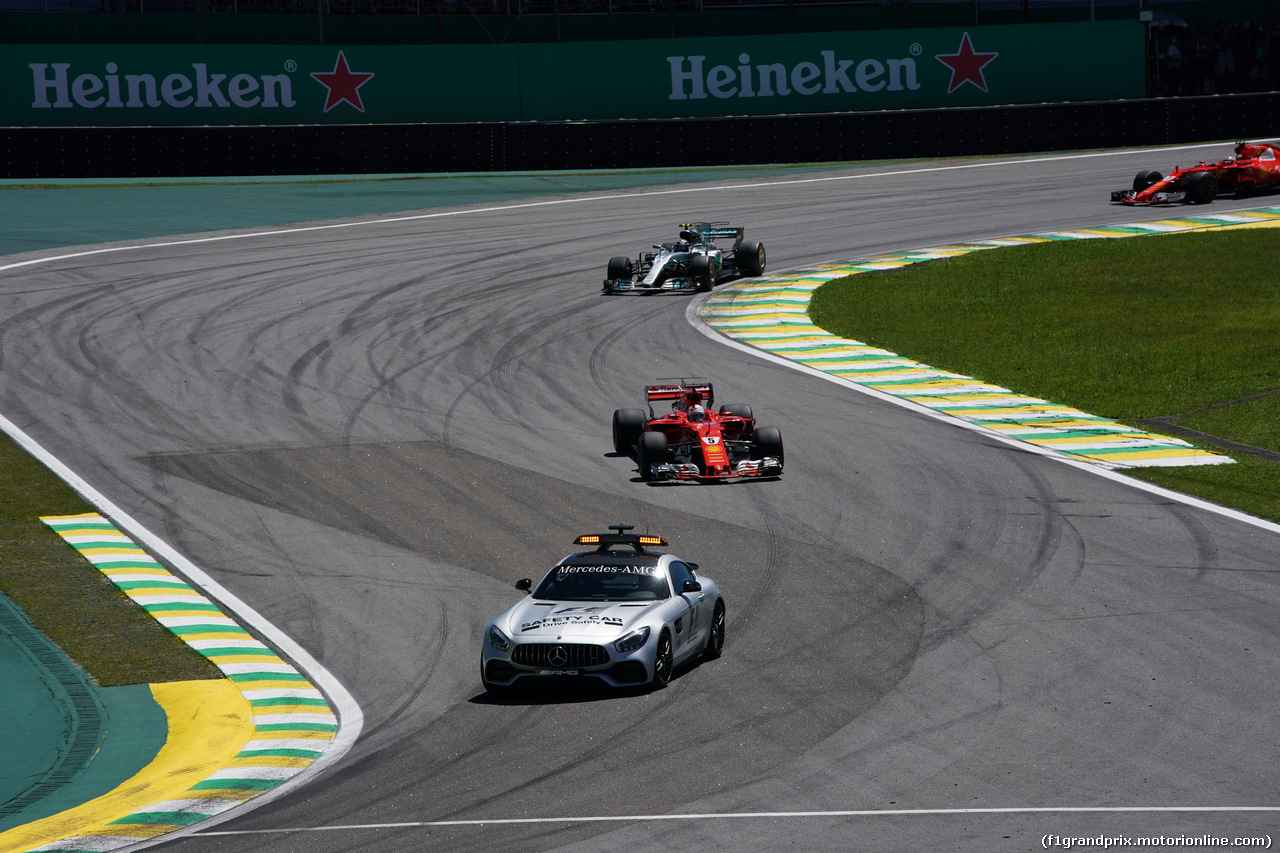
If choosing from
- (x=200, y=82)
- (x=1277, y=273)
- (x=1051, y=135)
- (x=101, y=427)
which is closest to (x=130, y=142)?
(x=200, y=82)

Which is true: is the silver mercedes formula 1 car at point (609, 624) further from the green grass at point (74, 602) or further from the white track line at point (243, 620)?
the green grass at point (74, 602)

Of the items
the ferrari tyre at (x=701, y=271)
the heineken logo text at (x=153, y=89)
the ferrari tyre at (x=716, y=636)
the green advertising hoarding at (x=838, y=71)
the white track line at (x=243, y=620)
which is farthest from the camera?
the green advertising hoarding at (x=838, y=71)

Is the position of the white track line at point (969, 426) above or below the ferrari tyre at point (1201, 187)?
below

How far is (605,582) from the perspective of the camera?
15.5 m

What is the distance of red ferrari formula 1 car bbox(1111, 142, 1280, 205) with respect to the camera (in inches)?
1610

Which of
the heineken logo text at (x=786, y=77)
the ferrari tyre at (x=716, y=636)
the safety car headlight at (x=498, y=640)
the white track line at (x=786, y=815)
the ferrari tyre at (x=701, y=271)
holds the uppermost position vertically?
the heineken logo text at (x=786, y=77)

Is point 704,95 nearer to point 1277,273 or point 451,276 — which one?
point 451,276

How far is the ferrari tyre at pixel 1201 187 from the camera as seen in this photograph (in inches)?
1633

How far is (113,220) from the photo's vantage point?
139ft

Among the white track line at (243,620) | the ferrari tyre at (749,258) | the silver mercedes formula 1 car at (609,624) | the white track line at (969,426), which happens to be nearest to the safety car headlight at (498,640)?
the silver mercedes formula 1 car at (609,624)

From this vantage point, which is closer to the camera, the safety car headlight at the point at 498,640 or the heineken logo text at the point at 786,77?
the safety car headlight at the point at 498,640

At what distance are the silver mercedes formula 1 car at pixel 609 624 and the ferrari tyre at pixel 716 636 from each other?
10mm

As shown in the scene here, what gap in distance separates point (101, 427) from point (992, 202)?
26514 millimetres

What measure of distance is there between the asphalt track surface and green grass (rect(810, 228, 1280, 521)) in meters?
3.12
